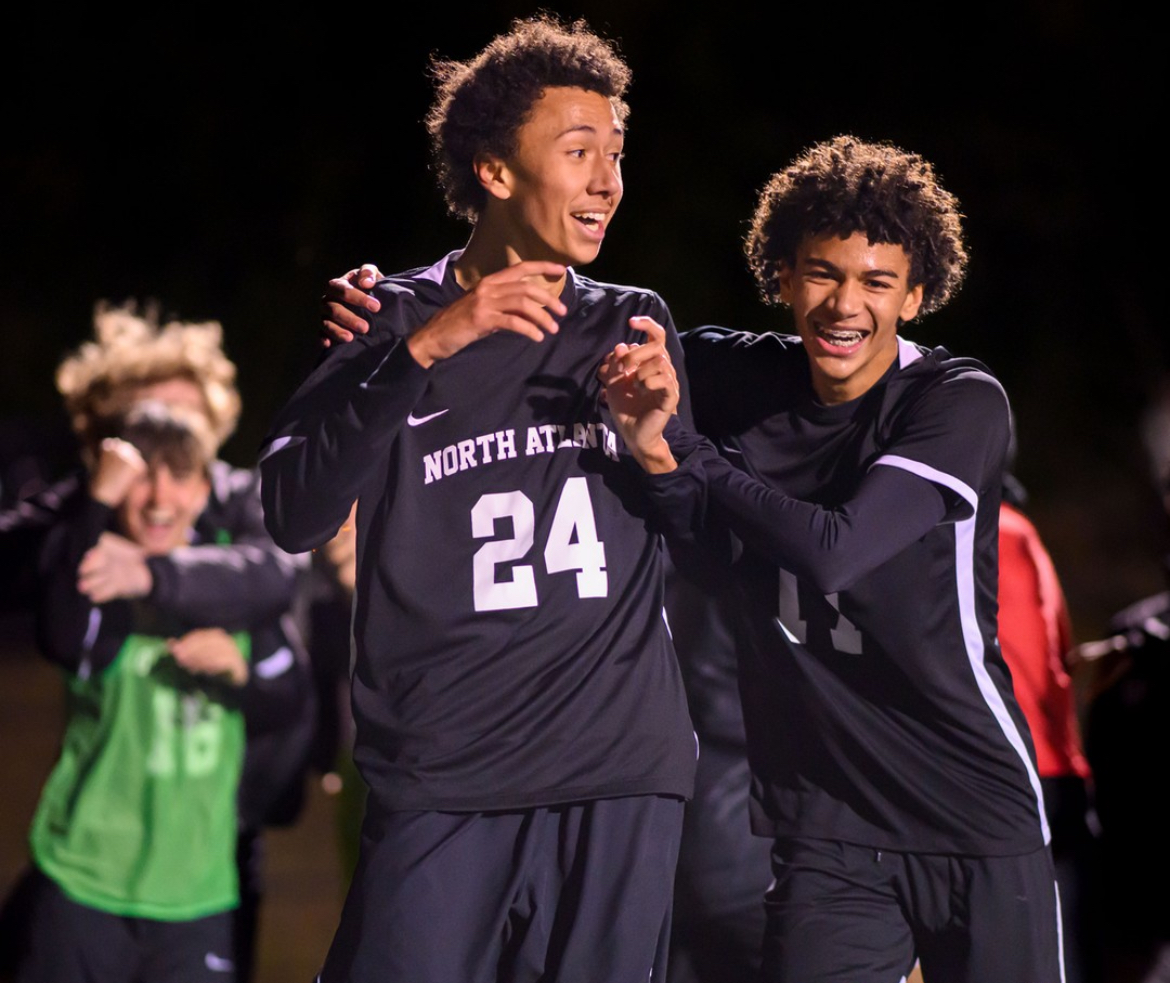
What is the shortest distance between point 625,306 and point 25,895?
194cm

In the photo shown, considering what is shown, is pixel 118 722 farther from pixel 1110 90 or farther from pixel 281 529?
pixel 1110 90

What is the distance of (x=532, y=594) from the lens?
8.52 feet

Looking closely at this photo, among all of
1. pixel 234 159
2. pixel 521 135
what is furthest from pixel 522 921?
pixel 234 159

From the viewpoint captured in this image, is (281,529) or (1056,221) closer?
(281,529)

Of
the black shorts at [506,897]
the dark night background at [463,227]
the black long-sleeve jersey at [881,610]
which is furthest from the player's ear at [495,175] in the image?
the dark night background at [463,227]

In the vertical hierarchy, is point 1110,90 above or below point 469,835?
above

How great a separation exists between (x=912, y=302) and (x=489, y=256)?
767 mm

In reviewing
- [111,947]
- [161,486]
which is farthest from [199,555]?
[111,947]

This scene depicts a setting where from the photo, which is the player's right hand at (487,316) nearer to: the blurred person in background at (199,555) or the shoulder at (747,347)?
the shoulder at (747,347)

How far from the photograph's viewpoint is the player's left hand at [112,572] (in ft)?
11.7

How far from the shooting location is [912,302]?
9.86ft

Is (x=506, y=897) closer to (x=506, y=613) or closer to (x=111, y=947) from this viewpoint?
(x=506, y=613)

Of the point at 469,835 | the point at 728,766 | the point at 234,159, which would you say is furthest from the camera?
the point at 234,159

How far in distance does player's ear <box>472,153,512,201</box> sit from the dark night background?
7311 millimetres
